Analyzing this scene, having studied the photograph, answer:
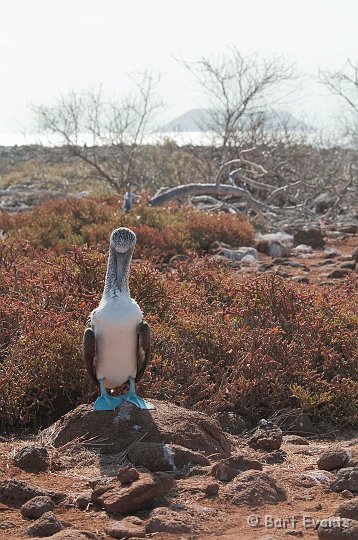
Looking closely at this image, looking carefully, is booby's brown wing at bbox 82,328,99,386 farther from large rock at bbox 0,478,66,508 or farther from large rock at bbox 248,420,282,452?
large rock at bbox 0,478,66,508

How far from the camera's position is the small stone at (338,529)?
3016 millimetres

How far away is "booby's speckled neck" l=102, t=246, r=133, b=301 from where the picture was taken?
4.34 metres

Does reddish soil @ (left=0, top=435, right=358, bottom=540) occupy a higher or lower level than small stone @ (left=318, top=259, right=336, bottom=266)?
lower

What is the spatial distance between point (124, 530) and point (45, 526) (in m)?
0.27

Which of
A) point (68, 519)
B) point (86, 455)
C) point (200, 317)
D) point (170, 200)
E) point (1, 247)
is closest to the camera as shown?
point (68, 519)

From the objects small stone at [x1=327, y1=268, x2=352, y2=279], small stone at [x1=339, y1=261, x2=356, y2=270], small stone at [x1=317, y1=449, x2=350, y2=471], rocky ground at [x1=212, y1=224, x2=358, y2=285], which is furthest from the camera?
small stone at [x1=339, y1=261, x2=356, y2=270]

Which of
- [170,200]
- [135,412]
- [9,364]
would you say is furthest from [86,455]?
[170,200]

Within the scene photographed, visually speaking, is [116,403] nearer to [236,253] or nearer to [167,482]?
[167,482]

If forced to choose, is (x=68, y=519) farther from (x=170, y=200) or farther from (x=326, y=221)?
(x=326, y=221)

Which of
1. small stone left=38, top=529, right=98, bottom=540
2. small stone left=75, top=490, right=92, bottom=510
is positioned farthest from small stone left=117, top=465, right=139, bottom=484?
small stone left=38, top=529, right=98, bottom=540

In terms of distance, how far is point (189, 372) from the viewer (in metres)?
5.34

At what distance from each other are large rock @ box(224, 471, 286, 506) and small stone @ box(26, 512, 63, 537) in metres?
0.69

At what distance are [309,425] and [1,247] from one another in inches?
141

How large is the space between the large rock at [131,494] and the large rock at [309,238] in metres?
8.30
